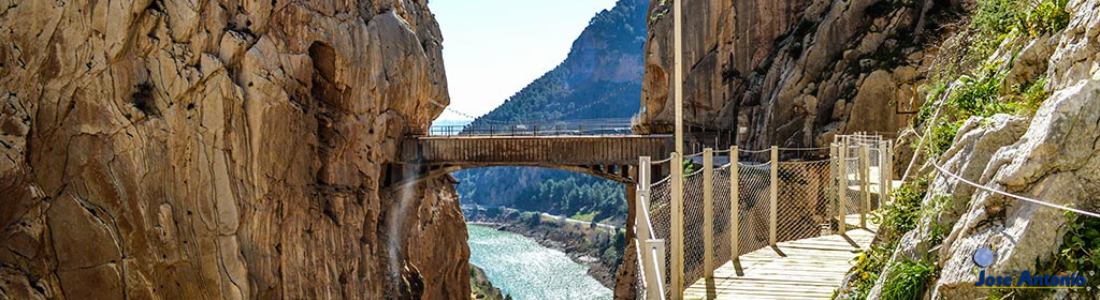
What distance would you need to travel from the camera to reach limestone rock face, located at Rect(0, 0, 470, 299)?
17.6 meters

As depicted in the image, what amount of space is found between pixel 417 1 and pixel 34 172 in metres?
15.1

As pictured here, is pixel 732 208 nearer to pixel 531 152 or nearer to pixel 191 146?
pixel 191 146

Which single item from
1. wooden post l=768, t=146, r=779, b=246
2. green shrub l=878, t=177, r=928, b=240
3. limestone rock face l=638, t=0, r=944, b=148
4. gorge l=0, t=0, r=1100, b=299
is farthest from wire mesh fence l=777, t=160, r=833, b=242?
green shrub l=878, t=177, r=928, b=240

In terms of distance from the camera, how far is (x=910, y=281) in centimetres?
506

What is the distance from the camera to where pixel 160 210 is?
18.7m

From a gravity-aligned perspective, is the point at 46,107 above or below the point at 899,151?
above

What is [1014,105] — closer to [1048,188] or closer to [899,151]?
[1048,188]

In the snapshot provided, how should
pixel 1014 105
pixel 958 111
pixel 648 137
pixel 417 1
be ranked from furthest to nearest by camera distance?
pixel 417 1
pixel 648 137
pixel 958 111
pixel 1014 105

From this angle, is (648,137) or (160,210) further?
(648,137)

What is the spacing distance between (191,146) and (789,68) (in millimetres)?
19183

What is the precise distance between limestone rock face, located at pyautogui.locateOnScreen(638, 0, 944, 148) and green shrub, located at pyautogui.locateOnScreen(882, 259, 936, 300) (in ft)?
56.4

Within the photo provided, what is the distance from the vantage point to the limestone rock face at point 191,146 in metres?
17.6

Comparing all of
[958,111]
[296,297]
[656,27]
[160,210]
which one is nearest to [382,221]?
[296,297]

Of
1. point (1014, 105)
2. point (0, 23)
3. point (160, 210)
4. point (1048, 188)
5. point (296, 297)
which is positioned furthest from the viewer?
point (296, 297)
